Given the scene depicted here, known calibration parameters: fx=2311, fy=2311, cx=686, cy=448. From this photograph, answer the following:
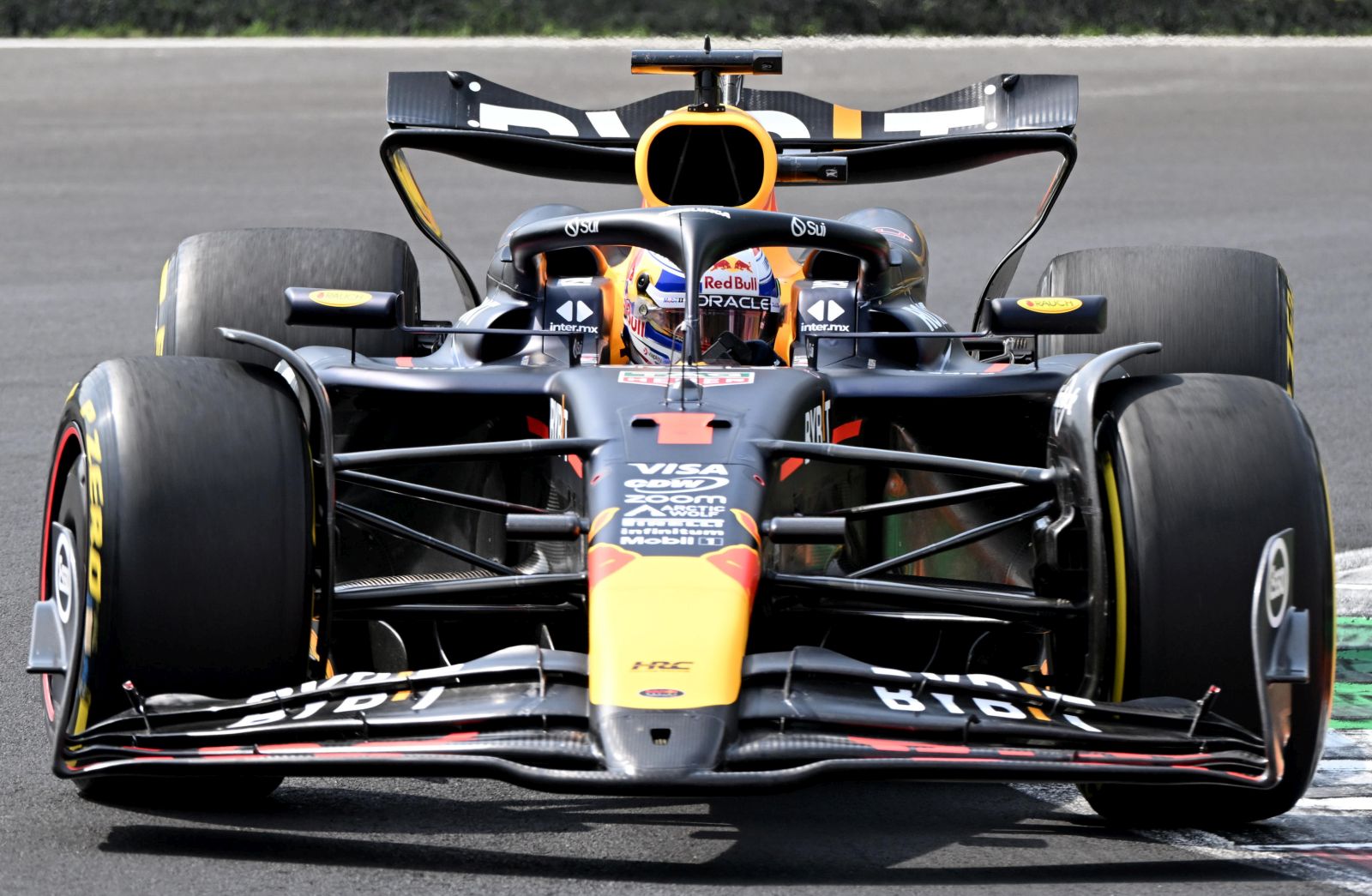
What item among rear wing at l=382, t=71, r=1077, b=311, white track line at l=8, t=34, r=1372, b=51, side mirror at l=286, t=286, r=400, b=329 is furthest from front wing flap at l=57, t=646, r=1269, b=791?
white track line at l=8, t=34, r=1372, b=51

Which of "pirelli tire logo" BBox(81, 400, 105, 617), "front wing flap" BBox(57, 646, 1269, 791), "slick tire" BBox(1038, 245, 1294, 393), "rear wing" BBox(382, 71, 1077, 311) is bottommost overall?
"front wing flap" BBox(57, 646, 1269, 791)

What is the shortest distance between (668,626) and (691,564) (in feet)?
0.63

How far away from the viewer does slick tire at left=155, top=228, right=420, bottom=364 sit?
7.07m

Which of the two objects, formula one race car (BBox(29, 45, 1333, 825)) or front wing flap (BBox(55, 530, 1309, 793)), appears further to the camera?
formula one race car (BBox(29, 45, 1333, 825))

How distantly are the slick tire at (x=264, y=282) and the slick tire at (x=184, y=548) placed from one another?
1995 mm

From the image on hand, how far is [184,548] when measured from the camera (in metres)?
4.71

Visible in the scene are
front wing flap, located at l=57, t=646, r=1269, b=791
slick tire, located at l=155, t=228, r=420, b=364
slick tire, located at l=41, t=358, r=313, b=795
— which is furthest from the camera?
slick tire, located at l=155, t=228, r=420, b=364

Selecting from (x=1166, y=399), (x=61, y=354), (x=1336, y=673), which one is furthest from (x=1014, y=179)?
(x=1166, y=399)

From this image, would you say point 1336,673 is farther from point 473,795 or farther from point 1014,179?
→ point 1014,179

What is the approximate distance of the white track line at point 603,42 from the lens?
2011 cm

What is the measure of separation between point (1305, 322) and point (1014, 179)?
16.0 feet

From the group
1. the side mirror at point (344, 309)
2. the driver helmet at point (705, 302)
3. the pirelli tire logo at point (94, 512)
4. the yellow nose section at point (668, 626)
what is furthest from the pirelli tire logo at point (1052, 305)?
the pirelli tire logo at point (94, 512)

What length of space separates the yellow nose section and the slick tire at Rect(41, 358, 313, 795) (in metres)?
0.67

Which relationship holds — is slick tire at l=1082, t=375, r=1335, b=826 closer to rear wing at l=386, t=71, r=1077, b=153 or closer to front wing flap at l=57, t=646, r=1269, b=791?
front wing flap at l=57, t=646, r=1269, b=791
